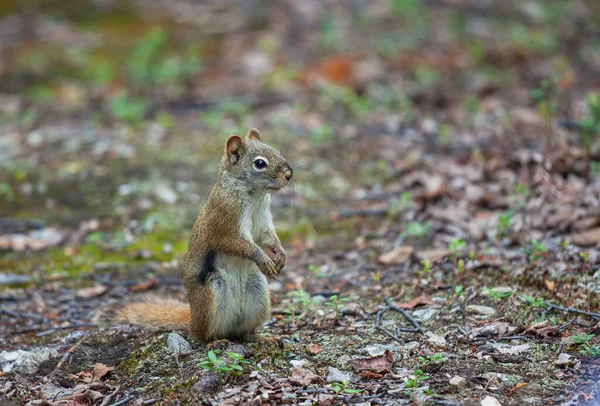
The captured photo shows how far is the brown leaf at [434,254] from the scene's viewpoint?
17.1 feet

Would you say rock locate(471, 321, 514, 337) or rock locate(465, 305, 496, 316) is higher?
rock locate(465, 305, 496, 316)

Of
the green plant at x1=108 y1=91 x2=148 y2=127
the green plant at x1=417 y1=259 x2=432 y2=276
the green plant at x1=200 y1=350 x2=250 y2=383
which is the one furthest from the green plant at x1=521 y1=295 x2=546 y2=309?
the green plant at x1=108 y1=91 x2=148 y2=127

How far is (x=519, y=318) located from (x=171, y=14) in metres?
9.46

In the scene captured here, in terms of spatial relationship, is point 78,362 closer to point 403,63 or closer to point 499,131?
point 499,131

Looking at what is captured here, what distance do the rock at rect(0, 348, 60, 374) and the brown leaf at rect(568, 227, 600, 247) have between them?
357 centimetres

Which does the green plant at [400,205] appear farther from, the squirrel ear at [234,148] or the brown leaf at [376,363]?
the brown leaf at [376,363]

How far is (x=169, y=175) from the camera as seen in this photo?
7270 mm

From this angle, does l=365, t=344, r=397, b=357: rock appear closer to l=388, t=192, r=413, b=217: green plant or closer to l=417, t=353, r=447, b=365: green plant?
l=417, t=353, r=447, b=365: green plant

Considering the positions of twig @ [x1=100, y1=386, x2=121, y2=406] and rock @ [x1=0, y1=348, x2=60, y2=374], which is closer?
twig @ [x1=100, y1=386, x2=121, y2=406]

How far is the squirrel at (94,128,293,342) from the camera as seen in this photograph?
4176 mm

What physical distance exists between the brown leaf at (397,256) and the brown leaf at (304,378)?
1.77 metres

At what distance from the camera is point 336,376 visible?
3766mm

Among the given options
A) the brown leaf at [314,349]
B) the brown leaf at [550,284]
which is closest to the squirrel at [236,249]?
the brown leaf at [314,349]

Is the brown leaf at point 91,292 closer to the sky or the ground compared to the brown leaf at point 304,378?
closer to the ground
